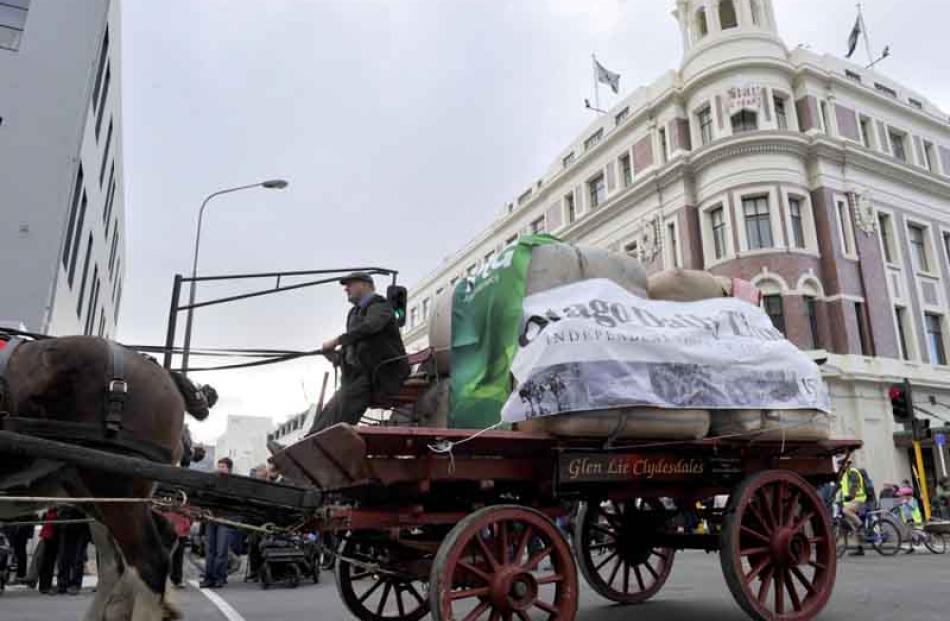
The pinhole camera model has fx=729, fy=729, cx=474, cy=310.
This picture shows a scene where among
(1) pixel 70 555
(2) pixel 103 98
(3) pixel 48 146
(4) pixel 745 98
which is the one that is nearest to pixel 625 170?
(4) pixel 745 98

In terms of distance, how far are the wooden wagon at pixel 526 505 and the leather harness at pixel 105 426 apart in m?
0.95

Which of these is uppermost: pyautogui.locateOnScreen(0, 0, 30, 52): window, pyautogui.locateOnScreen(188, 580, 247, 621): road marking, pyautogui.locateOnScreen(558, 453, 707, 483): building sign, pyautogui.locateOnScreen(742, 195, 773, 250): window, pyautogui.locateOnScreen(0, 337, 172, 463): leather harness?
pyautogui.locateOnScreen(0, 0, 30, 52): window

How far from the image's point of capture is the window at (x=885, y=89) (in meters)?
30.4

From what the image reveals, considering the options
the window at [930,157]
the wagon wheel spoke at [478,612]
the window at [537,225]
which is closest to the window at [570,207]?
the window at [537,225]

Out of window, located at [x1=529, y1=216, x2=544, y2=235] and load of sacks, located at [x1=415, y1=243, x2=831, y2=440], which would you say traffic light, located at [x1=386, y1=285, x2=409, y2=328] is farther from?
window, located at [x1=529, y1=216, x2=544, y2=235]

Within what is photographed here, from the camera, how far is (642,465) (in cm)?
493

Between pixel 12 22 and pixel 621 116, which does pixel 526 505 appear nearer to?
pixel 12 22

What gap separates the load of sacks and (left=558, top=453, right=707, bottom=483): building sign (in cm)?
15

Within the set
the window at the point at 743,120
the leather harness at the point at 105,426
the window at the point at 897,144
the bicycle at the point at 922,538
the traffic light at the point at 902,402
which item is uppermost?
the window at the point at 897,144

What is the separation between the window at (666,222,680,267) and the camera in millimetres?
27578

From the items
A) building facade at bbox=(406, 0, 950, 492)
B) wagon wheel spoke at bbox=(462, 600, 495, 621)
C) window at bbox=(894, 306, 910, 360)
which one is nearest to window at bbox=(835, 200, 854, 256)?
building facade at bbox=(406, 0, 950, 492)

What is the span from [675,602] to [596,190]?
2800cm

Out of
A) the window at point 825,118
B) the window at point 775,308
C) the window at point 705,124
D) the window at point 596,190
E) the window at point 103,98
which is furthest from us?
the window at point 596,190

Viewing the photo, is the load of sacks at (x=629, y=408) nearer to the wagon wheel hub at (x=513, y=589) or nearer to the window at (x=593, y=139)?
the wagon wheel hub at (x=513, y=589)
